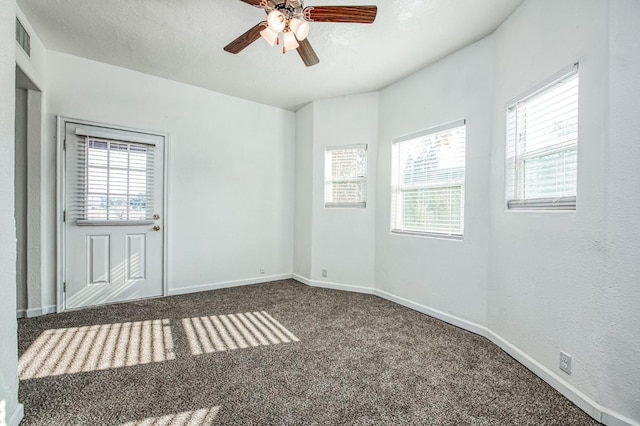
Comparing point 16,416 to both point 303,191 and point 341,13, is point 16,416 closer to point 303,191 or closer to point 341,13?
point 341,13

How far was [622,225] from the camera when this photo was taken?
156cm

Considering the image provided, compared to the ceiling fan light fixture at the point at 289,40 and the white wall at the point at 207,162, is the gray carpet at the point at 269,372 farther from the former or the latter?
the ceiling fan light fixture at the point at 289,40

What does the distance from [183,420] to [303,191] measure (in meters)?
3.48

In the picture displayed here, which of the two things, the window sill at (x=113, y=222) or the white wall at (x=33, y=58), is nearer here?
the white wall at (x=33, y=58)

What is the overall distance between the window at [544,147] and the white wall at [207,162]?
10.8ft

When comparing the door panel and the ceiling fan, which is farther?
the door panel

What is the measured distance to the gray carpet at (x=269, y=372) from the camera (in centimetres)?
161

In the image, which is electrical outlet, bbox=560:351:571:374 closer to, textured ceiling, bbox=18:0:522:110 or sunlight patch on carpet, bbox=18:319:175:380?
textured ceiling, bbox=18:0:522:110

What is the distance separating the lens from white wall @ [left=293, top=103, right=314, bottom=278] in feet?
14.7

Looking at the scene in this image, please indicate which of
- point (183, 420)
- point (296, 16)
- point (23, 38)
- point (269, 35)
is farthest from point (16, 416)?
point (23, 38)

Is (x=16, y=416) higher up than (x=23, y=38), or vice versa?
(x=23, y=38)

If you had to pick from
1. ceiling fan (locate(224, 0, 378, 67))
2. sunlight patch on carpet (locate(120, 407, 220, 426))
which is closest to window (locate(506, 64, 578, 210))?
ceiling fan (locate(224, 0, 378, 67))

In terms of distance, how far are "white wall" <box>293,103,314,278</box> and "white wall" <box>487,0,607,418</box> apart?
2.56 meters

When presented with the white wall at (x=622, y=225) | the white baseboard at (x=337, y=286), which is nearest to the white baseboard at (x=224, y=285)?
the white baseboard at (x=337, y=286)
